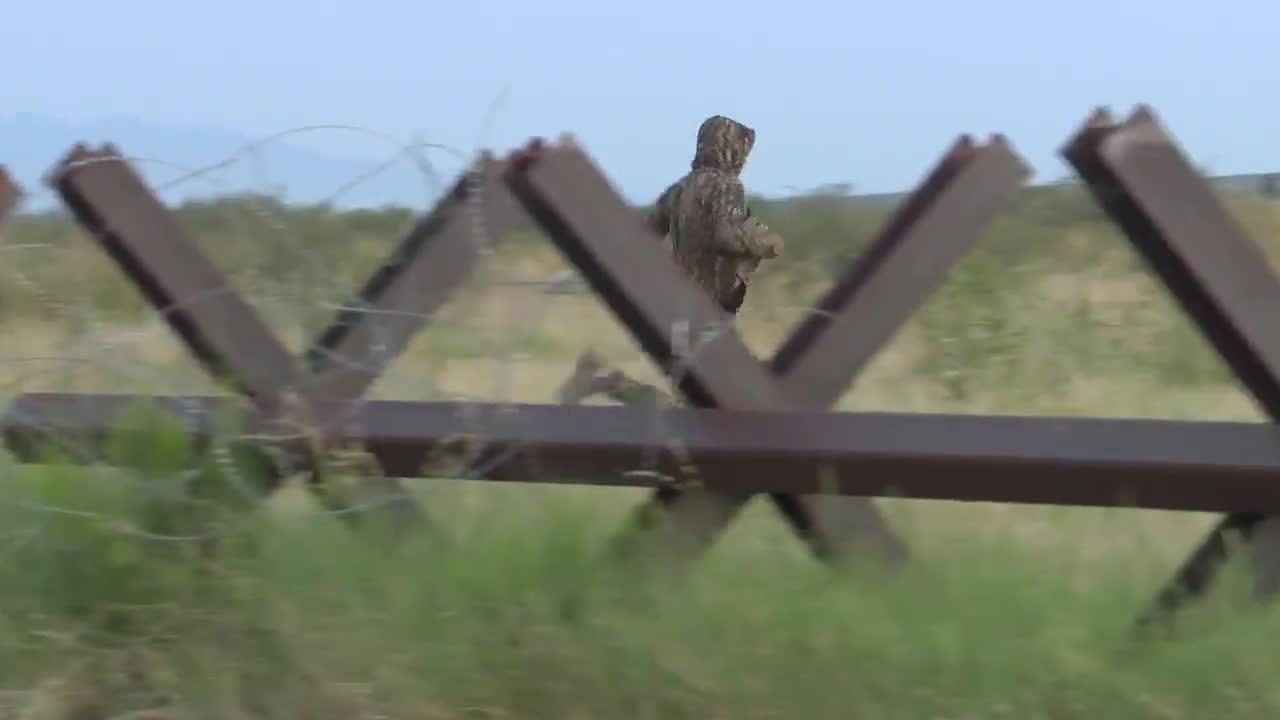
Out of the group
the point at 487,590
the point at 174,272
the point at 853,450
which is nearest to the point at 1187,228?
the point at 853,450

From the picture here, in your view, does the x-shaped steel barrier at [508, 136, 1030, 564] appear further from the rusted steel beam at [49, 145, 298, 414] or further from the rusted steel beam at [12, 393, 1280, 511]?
the rusted steel beam at [49, 145, 298, 414]

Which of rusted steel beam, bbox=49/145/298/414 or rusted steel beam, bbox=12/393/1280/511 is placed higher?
rusted steel beam, bbox=49/145/298/414

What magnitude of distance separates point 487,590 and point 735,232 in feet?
6.21

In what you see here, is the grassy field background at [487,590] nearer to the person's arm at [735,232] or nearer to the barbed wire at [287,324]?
the barbed wire at [287,324]

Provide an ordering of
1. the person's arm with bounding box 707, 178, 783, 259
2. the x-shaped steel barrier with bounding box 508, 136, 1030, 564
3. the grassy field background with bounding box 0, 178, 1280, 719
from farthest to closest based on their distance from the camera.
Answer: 1. the person's arm with bounding box 707, 178, 783, 259
2. the x-shaped steel barrier with bounding box 508, 136, 1030, 564
3. the grassy field background with bounding box 0, 178, 1280, 719

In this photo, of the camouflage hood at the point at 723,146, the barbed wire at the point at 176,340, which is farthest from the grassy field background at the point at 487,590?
the camouflage hood at the point at 723,146

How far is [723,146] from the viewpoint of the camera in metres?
4.64

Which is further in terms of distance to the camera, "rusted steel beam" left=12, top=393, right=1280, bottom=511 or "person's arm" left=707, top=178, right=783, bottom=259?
"person's arm" left=707, top=178, right=783, bottom=259

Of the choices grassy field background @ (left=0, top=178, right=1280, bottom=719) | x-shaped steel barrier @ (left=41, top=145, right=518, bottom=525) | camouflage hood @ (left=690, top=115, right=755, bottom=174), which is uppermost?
camouflage hood @ (left=690, top=115, right=755, bottom=174)

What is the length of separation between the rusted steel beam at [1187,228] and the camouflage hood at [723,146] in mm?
1933

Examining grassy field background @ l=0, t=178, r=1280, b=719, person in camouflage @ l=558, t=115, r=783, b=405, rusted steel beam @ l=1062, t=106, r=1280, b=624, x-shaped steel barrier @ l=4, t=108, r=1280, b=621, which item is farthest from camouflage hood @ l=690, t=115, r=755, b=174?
rusted steel beam @ l=1062, t=106, r=1280, b=624

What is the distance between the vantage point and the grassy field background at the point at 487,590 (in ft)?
8.73

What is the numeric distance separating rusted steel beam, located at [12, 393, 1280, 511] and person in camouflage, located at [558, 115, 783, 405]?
1586mm

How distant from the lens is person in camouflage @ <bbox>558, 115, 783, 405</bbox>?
4500 mm
